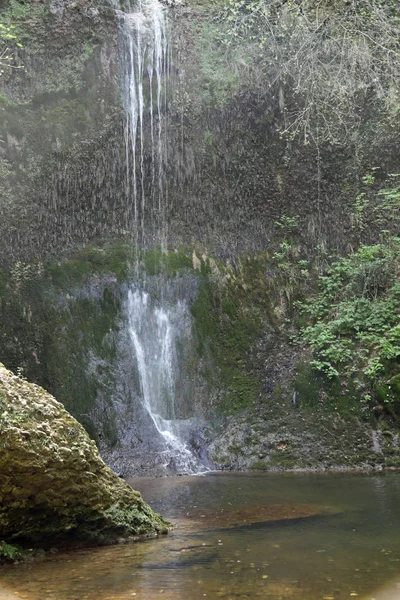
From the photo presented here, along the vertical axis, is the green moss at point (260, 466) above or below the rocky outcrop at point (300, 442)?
below

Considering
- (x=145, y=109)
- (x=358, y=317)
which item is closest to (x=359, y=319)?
(x=358, y=317)

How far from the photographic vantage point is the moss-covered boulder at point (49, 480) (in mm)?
4461

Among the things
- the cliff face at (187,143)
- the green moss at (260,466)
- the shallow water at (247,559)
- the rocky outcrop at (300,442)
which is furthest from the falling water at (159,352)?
the shallow water at (247,559)

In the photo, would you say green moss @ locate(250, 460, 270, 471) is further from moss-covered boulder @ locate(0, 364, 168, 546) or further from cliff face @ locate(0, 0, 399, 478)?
moss-covered boulder @ locate(0, 364, 168, 546)

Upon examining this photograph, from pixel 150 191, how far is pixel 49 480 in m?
9.30

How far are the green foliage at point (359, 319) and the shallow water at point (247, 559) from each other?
3.79 metres

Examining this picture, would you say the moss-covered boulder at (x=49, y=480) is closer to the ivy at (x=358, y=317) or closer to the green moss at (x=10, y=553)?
the green moss at (x=10, y=553)

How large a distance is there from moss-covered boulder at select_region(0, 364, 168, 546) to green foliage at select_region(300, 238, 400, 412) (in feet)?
20.6

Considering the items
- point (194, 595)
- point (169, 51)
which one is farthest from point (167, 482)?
point (169, 51)

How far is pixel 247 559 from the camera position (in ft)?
14.8

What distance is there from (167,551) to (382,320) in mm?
7497

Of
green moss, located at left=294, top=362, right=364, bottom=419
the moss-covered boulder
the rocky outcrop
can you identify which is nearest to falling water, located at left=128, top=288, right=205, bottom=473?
the rocky outcrop

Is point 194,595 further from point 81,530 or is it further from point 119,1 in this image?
point 119,1

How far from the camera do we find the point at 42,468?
454 centimetres
